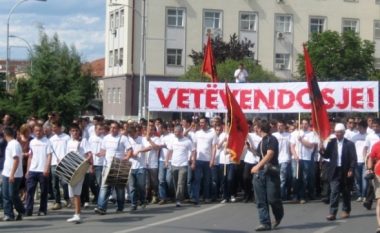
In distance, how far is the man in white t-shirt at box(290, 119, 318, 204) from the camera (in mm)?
18891

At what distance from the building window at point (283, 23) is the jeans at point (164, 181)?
5513cm

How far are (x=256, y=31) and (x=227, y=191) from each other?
178 feet

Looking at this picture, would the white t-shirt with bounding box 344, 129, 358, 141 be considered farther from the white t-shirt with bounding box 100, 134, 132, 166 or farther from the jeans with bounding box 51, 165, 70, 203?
the jeans with bounding box 51, 165, 70, 203

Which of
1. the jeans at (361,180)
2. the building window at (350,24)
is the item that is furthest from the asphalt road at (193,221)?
the building window at (350,24)

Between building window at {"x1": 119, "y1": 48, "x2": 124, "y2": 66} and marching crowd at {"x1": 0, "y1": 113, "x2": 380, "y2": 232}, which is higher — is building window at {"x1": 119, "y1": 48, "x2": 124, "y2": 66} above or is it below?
above

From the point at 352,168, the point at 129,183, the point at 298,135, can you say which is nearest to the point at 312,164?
the point at 298,135

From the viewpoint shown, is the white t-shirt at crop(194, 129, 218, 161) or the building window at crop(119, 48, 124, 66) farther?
the building window at crop(119, 48, 124, 66)

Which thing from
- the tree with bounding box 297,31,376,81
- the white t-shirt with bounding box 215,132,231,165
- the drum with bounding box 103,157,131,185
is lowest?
the drum with bounding box 103,157,131,185

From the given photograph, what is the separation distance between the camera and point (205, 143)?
18781 mm

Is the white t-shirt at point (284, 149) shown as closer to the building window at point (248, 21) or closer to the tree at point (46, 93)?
the tree at point (46, 93)

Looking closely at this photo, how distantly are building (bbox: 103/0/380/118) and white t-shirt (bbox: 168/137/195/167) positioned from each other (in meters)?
49.8

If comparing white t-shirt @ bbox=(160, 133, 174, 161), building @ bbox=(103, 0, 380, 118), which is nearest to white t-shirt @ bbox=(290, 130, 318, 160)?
white t-shirt @ bbox=(160, 133, 174, 161)

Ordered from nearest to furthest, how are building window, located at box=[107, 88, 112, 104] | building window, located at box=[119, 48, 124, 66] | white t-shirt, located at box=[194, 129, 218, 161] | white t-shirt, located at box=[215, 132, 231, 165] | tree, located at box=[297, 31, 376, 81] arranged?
white t-shirt, located at box=[194, 129, 218, 161] < white t-shirt, located at box=[215, 132, 231, 165] < tree, located at box=[297, 31, 376, 81] < building window, located at box=[119, 48, 124, 66] < building window, located at box=[107, 88, 112, 104]

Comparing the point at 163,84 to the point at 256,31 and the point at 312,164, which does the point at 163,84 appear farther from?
the point at 256,31
